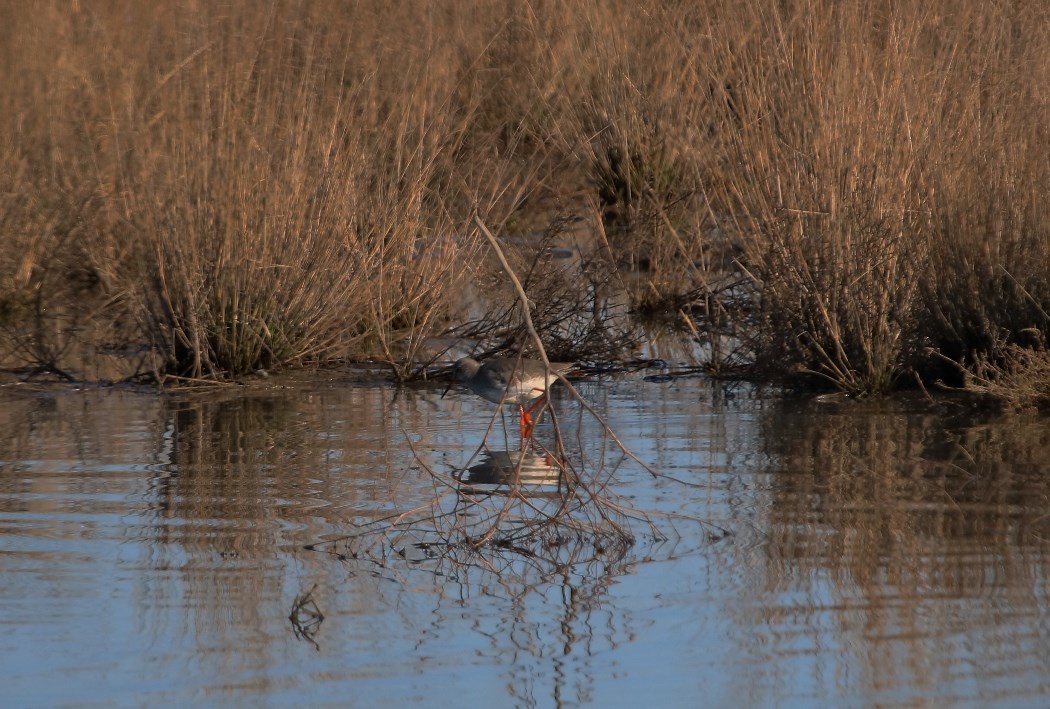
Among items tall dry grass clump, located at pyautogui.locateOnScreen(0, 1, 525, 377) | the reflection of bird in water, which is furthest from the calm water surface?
tall dry grass clump, located at pyautogui.locateOnScreen(0, 1, 525, 377)

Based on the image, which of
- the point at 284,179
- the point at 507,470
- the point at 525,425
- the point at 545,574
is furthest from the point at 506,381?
the point at 545,574

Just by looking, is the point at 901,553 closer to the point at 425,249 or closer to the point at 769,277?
the point at 769,277

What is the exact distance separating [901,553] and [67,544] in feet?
9.36

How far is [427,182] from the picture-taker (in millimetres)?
9148

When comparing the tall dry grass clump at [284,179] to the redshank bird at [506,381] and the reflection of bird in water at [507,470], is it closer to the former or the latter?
the redshank bird at [506,381]

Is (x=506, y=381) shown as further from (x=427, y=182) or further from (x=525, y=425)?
(x=427, y=182)

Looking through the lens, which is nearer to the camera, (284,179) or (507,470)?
(507,470)

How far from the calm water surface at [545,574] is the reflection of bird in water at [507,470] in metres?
0.12

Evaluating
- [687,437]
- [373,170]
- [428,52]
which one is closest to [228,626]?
[687,437]

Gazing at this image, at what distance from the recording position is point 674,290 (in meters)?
11.0

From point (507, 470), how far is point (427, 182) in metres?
2.99

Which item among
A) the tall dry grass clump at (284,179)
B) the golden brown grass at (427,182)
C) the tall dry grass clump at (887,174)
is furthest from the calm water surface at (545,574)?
the tall dry grass clump at (284,179)

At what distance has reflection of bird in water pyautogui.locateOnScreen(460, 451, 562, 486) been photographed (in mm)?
6414

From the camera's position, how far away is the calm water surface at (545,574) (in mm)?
4145
